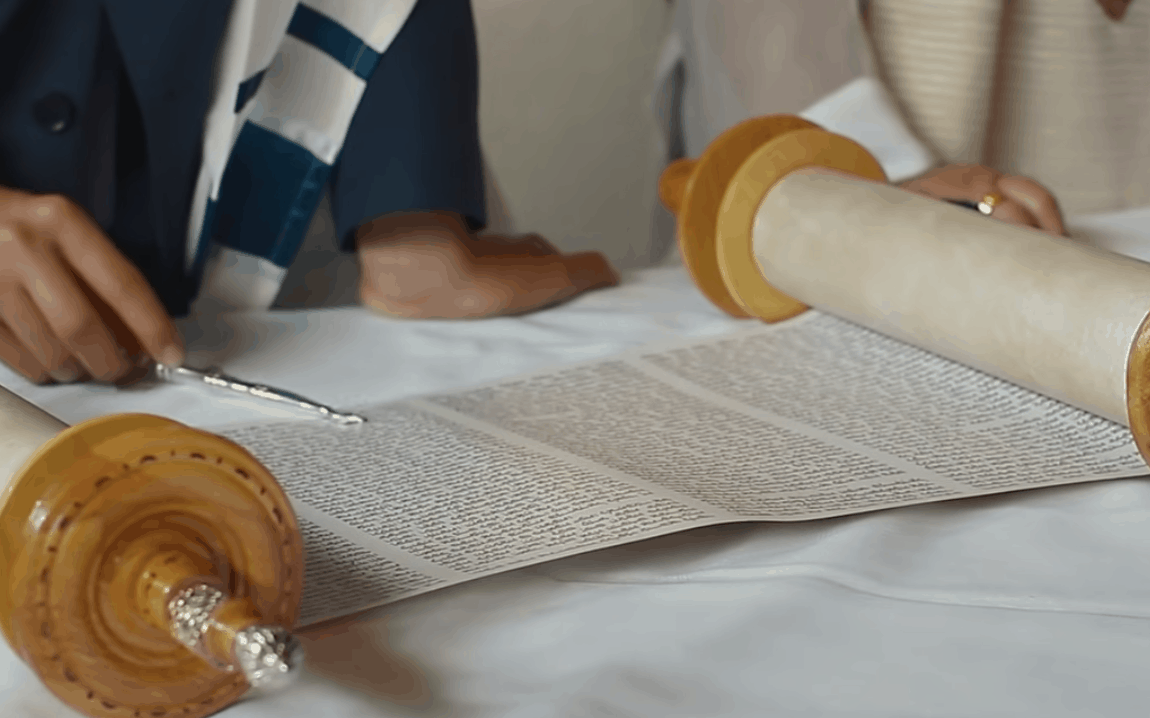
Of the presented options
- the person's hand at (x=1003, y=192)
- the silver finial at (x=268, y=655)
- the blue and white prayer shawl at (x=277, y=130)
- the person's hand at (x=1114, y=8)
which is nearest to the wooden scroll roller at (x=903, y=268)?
the person's hand at (x=1003, y=192)

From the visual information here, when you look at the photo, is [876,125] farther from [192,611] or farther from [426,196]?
[192,611]

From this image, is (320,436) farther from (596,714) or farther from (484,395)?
(596,714)

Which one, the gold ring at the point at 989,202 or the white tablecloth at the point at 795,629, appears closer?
the white tablecloth at the point at 795,629

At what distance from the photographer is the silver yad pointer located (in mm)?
641

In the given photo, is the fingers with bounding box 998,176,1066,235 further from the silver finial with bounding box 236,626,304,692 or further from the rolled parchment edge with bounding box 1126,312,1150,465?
the silver finial with bounding box 236,626,304,692

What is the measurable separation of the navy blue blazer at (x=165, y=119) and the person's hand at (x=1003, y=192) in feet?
1.12

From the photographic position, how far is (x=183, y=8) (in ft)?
2.62

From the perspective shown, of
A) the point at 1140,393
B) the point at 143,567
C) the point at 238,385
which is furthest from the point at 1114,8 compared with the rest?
the point at 143,567

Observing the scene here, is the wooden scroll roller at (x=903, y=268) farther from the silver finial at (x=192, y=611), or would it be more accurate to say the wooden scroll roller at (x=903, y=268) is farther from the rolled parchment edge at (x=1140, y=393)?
the silver finial at (x=192, y=611)

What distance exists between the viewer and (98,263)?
2.18 feet

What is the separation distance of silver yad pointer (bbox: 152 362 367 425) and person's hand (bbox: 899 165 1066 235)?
43cm

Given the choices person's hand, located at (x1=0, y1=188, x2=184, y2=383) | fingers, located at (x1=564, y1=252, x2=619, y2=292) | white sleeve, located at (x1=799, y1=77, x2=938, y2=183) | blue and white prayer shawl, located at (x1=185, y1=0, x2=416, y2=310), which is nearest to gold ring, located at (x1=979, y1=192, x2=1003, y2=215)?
white sleeve, located at (x1=799, y1=77, x2=938, y2=183)

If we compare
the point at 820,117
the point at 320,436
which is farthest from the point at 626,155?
the point at 320,436

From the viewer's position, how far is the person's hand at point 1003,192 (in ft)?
2.77
